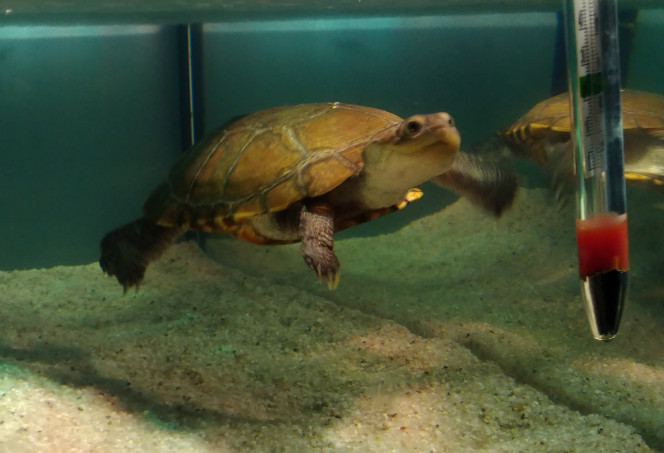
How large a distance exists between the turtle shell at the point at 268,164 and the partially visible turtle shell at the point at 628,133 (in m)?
1.90

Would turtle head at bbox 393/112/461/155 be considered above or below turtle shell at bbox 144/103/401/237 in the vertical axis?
above

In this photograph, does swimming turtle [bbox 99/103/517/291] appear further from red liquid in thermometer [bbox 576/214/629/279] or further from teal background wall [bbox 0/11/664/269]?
teal background wall [bbox 0/11/664/269]

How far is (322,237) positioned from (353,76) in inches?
136

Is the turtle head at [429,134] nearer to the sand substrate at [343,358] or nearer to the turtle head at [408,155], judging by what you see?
the turtle head at [408,155]

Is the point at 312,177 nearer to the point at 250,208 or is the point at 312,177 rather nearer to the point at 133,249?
the point at 250,208

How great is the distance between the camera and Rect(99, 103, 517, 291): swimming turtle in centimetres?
290

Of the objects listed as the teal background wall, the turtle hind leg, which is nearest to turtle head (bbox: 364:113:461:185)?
the turtle hind leg

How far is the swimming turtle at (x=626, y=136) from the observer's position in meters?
4.26

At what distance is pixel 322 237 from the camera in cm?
301

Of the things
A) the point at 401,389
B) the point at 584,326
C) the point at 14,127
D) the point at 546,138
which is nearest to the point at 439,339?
the point at 401,389

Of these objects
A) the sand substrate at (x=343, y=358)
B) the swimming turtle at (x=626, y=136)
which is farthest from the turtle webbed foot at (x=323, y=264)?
the swimming turtle at (x=626, y=136)

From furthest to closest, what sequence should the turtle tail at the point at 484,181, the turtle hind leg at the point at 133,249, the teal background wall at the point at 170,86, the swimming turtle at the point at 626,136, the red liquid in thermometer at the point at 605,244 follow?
the teal background wall at the point at 170,86
the swimming turtle at the point at 626,136
the turtle hind leg at the point at 133,249
the turtle tail at the point at 484,181
the red liquid in thermometer at the point at 605,244

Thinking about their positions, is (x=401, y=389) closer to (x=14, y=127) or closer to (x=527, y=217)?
(x=527, y=217)

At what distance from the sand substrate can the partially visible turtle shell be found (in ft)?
2.10
